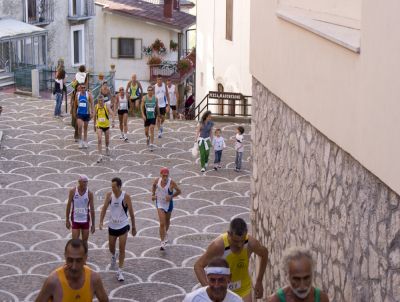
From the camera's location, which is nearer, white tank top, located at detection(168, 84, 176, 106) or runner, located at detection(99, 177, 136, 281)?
runner, located at detection(99, 177, 136, 281)

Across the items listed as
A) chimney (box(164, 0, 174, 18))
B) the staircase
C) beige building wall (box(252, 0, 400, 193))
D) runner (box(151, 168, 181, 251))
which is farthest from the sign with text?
chimney (box(164, 0, 174, 18))

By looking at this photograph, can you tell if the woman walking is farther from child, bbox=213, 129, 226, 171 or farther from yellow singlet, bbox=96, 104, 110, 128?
yellow singlet, bbox=96, 104, 110, 128

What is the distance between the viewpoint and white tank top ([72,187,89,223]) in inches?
508

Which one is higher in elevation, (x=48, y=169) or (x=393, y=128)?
(x=393, y=128)

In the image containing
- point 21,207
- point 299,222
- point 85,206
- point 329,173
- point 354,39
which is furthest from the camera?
point 21,207

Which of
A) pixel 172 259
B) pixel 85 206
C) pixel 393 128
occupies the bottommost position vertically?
pixel 172 259

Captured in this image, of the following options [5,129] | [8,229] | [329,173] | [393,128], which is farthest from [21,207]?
[393,128]

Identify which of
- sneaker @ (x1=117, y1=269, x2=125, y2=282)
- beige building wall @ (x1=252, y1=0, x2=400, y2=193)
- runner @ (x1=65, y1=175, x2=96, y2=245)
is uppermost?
beige building wall @ (x1=252, y1=0, x2=400, y2=193)

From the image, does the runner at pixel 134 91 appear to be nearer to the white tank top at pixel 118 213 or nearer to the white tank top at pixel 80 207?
the white tank top at pixel 80 207

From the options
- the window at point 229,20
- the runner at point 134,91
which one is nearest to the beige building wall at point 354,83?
the runner at point 134,91

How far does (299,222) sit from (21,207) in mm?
9630

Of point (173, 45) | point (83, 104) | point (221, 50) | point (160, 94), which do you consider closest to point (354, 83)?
point (83, 104)

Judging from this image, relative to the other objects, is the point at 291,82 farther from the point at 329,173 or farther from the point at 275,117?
the point at 329,173

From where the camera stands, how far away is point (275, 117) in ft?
32.8
